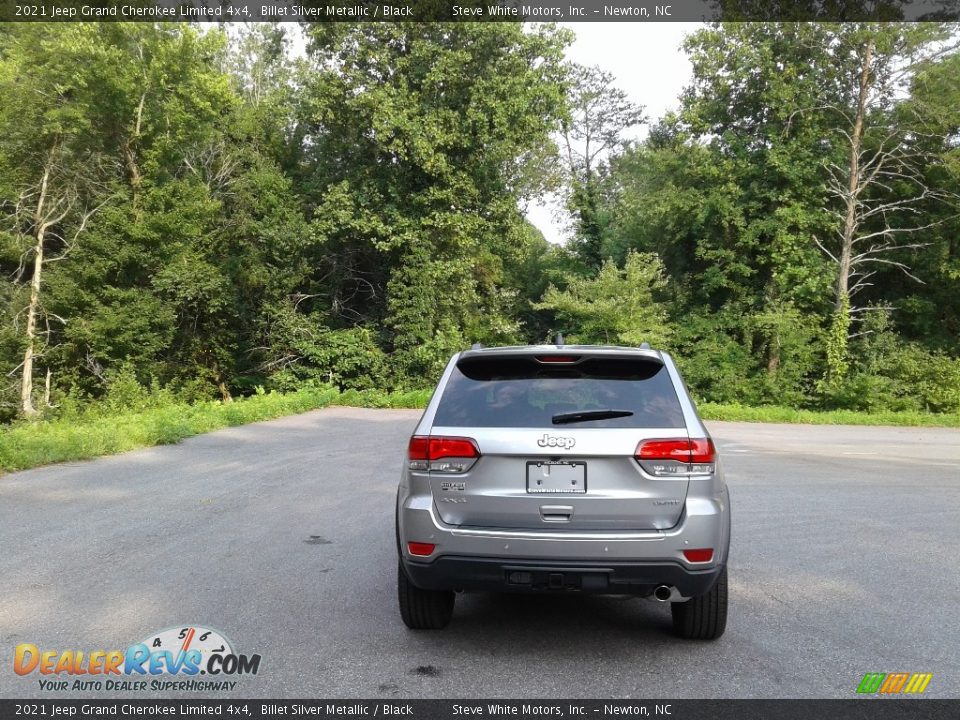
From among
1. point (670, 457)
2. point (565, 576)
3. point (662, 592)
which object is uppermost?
point (670, 457)

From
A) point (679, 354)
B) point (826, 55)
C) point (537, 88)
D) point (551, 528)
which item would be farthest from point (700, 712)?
point (826, 55)

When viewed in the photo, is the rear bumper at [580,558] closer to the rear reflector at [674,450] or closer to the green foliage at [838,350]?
the rear reflector at [674,450]

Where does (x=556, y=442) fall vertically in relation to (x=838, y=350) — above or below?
above

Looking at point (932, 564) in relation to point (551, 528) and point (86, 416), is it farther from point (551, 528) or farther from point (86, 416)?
point (86, 416)

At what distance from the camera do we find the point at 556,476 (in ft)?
14.0

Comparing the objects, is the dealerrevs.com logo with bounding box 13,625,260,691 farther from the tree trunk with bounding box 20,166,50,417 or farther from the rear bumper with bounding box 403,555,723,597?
the tree trunk with bounding box 20,166,50,417

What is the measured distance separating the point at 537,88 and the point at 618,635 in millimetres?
27937

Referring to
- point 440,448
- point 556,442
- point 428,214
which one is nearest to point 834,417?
point 428,214

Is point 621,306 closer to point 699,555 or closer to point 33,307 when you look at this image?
point 33,307

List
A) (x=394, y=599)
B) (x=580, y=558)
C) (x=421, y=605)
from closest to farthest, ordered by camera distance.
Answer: (x=580, y=558) < (x=421, y=605) < (x=394, y=599)

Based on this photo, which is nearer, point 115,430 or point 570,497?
point 570,497

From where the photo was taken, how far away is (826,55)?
3123 centimetres

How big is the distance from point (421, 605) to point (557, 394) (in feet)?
4.98

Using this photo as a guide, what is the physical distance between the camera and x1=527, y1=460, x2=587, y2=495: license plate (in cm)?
425
